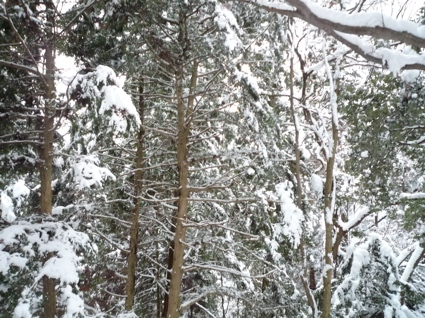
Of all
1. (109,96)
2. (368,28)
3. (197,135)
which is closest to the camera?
(368,28)

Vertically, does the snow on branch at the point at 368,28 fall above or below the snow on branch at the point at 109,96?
above

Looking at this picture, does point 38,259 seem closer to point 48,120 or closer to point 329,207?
point 48,120

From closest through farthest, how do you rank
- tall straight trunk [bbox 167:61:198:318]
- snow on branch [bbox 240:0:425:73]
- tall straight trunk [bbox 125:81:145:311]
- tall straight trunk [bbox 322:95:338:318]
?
1. snow on branch [bbox 240:0:425:73]
2. tall straight trunk [bbox 167:61:198:318]
3. tall straight trunk [bbox 322:95:338:318]
4. tall straight trunk [bbox 125:81:145:311]

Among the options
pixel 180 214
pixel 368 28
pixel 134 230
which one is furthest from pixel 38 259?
pixel 368 28

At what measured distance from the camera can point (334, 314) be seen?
7410 millimetres

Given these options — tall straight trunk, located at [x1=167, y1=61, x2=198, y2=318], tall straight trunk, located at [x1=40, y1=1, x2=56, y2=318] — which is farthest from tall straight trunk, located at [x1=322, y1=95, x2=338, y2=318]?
tall straight trunk, located at [x1=40, y1=1, x2=56, y2=318]

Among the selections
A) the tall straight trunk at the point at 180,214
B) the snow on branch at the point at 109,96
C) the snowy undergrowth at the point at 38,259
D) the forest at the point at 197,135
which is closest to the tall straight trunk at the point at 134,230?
the forest at the point at 197,135

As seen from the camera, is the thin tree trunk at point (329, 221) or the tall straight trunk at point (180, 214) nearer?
the tall straight trunk at point (180, 214)

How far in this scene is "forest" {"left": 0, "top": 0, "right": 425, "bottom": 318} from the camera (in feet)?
13.4

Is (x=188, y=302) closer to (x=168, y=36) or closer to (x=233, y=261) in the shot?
(x=233, y=261)

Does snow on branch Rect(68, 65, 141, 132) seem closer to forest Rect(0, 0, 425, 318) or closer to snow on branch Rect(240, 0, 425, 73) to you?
forest Rect(0, 0, 425, 318)

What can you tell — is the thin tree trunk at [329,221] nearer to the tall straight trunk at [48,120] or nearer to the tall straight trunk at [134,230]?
the tall straight trunk at [134,230]

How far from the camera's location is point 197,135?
6.20 metres

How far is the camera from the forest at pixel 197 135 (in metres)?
4.08
